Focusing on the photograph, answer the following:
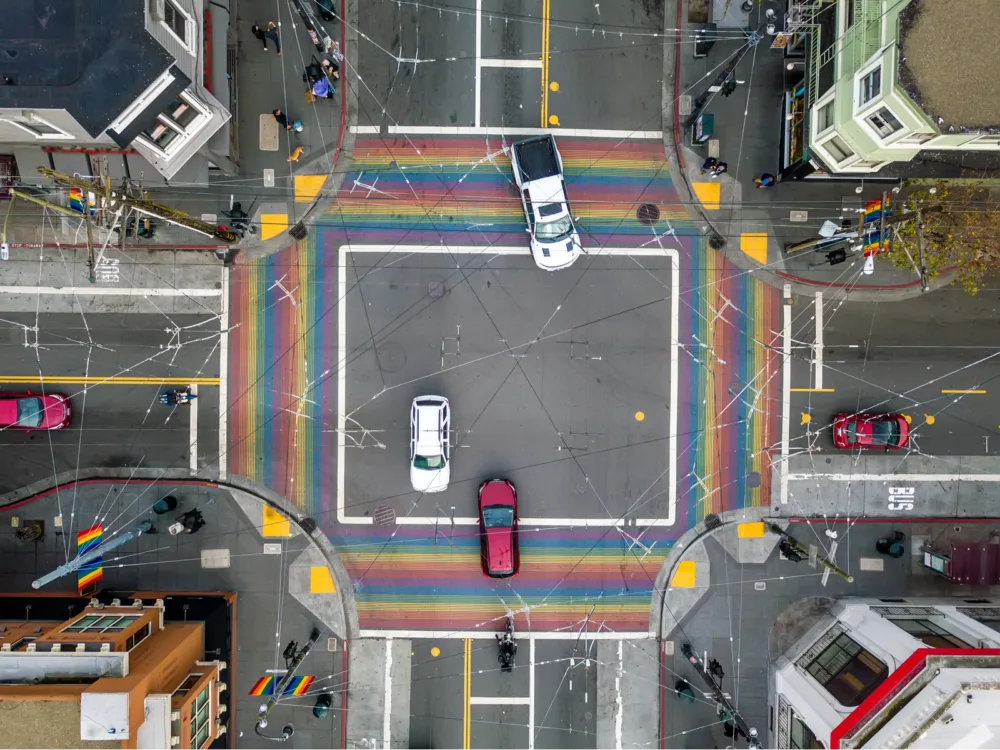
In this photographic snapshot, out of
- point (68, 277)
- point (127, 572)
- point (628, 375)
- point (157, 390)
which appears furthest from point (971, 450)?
point (68, 277)

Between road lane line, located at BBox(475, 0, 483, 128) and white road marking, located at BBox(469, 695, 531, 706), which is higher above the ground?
road lane line, located at BBox(475, 0, 483, 128)

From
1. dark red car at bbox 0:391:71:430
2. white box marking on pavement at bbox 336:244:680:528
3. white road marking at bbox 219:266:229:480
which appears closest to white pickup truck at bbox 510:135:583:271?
white box marking on pavement at bbox 336:244:680:528

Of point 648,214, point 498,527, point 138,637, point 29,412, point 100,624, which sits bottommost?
point 138,637

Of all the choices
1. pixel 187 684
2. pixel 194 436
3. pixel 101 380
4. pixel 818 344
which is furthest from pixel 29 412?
pixel 818 344

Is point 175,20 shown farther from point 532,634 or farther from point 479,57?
point 532,634

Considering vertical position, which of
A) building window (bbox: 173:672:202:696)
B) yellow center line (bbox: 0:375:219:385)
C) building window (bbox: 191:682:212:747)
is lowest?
building window (bbox: 191:682:212:747)

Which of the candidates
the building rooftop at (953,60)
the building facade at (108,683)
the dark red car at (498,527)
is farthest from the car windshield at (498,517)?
the building rooftop at (953,60)

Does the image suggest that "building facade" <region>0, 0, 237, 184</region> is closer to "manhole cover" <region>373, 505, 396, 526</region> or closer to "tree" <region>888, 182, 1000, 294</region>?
"manhole cover" <region>373, 505, 396, 526</region>
